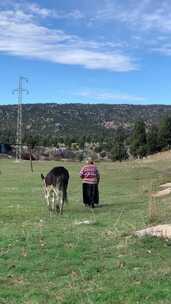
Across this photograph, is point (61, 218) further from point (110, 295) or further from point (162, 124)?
point (162, 124)

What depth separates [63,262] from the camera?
36.7 ft

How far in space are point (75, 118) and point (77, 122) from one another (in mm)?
1503

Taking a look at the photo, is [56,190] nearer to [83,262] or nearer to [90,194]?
[90,194]

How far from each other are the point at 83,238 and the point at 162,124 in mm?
91688

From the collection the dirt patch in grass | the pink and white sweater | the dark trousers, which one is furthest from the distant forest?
the dirt patch in grass

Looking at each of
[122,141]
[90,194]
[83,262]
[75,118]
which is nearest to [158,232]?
[83,262]

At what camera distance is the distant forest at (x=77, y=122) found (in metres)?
125

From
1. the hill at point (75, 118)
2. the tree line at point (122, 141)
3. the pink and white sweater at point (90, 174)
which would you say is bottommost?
the tree line at point (122, 141)

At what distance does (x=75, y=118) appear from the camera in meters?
136

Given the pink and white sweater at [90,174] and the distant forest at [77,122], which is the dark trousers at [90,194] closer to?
the pink and white sweater at [90,174]

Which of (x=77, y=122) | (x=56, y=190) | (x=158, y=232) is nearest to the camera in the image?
(x=158, y=232)

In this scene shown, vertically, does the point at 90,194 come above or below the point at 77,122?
above

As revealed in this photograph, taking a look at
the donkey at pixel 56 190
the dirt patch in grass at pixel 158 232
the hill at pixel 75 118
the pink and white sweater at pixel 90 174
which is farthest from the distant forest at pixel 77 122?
the dirt patch in grass at pixel 158 232

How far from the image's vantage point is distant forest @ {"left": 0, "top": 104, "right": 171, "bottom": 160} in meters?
125
